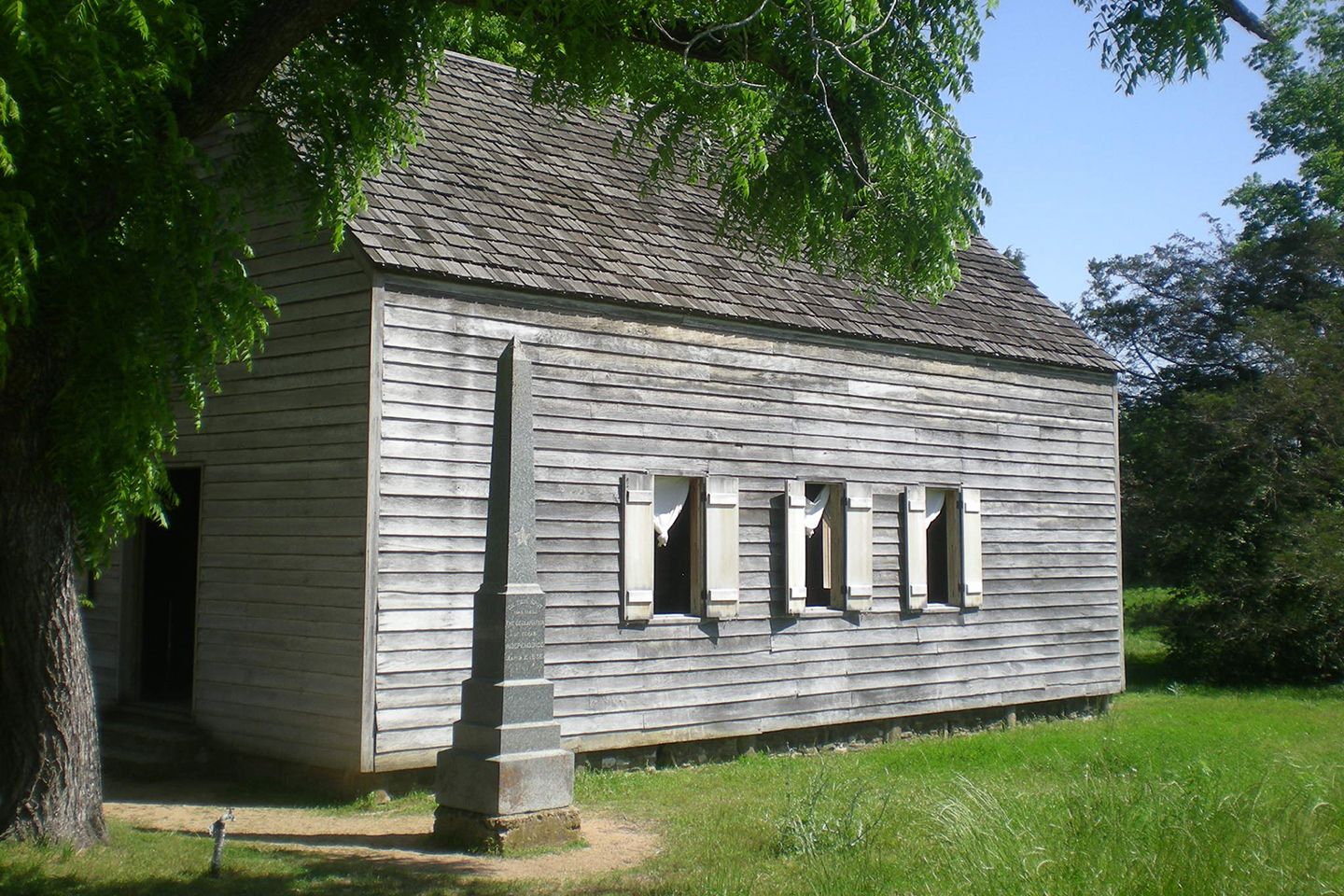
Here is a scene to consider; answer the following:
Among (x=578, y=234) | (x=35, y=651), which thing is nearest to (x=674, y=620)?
(x=578, y=234)

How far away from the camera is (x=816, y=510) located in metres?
13.7

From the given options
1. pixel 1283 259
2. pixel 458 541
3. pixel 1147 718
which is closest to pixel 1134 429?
pixel 1283 259

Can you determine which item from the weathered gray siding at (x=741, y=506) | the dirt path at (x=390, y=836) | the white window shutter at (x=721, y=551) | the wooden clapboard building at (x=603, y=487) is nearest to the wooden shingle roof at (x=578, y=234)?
the wooden clapboard building at (x=603, y=487)

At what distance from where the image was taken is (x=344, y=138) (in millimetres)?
8852

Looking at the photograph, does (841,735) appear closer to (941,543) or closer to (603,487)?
(941,543)

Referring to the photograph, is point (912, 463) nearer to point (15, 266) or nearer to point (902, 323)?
point (902, 323)

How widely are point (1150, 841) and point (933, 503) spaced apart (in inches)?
334

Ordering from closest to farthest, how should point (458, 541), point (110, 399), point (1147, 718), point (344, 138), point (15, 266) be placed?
point (15, 266), point (110, 399), point (344, 138), point (458, 541), point (1147, 718)

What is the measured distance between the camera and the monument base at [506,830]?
8227 mm

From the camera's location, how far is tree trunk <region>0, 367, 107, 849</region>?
7508mm

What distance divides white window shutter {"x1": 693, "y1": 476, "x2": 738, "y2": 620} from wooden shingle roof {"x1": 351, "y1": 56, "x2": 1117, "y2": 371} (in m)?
1.78

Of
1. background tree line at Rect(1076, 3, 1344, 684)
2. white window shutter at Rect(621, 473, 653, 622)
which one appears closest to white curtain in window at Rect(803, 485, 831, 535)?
white window shutter at Rect(621, 473, 653, 622)

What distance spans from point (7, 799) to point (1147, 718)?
Result: 13.6 m

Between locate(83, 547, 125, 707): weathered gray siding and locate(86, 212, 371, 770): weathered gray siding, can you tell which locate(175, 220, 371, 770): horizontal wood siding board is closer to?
locate(86, 212, 371, 770): weathered gray siding
